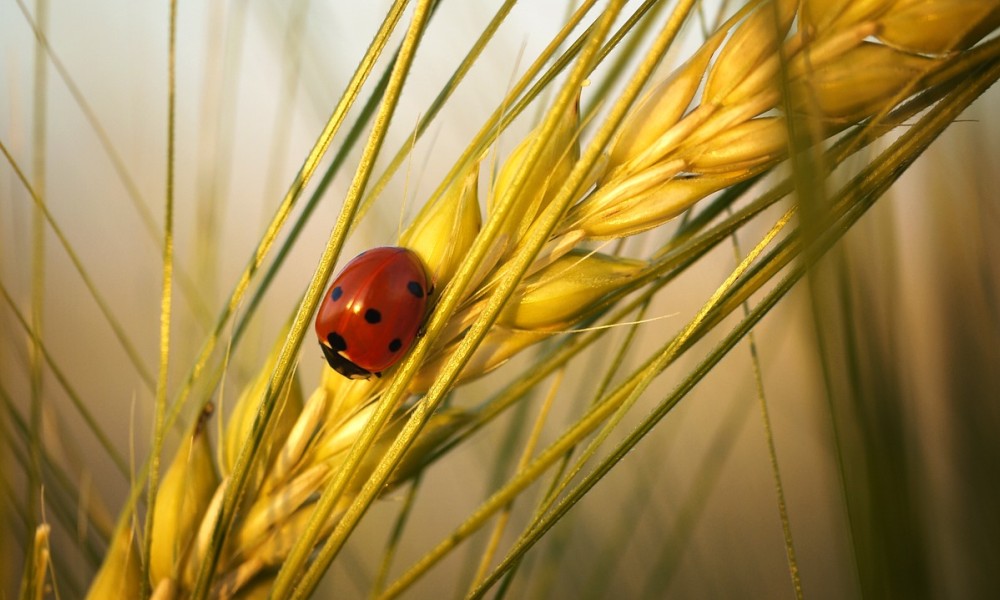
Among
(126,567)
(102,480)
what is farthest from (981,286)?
(102,480)

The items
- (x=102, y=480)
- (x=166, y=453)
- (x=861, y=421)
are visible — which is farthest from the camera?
(x=102, y=480)

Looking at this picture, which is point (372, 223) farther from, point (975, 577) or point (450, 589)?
point (450, 589)
